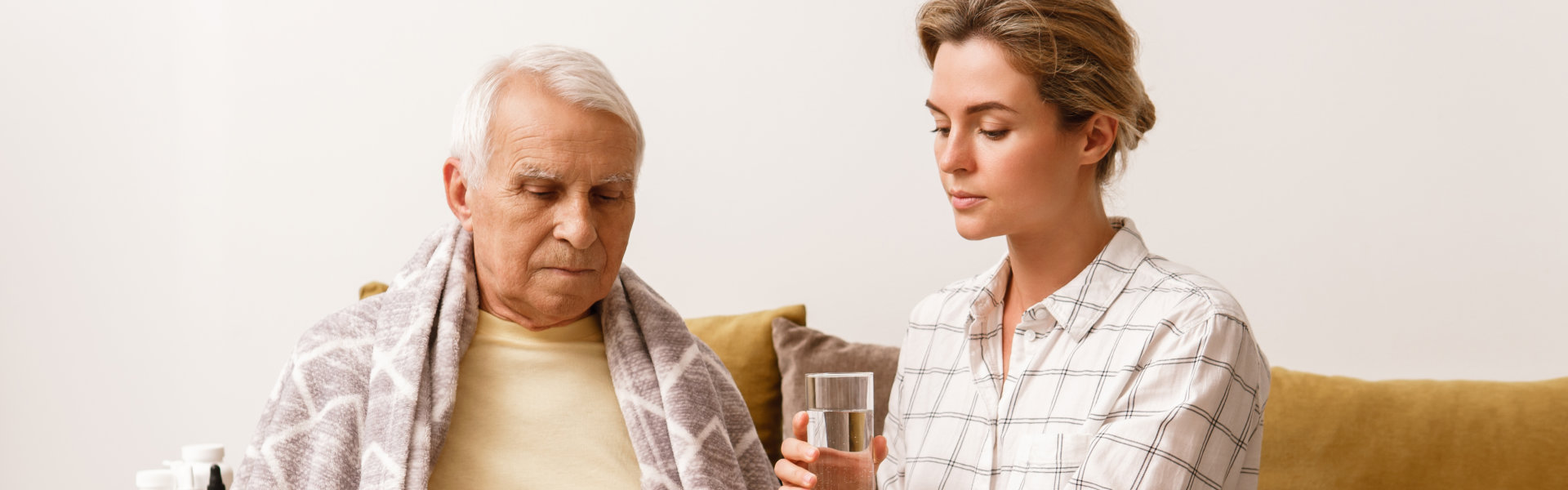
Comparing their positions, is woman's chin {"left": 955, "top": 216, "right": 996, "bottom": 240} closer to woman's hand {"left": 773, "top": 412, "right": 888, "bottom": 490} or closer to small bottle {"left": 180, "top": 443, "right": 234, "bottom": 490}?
woman's hand {"left": 773, "top": 412, "right": 888, "bottom": 490}

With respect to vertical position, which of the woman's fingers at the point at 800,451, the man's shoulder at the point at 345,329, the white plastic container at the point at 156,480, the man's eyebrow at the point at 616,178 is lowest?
the white plastic container at the point at 156,480

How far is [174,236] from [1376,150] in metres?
2.94

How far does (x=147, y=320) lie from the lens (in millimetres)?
2971

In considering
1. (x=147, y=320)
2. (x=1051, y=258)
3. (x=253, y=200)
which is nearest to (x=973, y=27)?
(x=1051, y=258)

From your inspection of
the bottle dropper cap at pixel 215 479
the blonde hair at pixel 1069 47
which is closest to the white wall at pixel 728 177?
the blonde hair at pixel 1069 47

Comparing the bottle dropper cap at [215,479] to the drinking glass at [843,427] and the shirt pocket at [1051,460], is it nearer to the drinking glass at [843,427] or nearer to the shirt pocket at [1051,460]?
the drinking glass at [843,427]

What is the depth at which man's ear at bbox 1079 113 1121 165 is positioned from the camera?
1.45m

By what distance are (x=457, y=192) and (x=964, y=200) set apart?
27.9 inches

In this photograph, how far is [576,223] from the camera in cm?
147

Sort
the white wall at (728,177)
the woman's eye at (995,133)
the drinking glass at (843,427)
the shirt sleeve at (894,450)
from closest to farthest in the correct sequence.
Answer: the drinking glass at (843,427) < the woman's eye at (995,133) < the shirt sleeve at (894,450) < the white wall at (728,177)

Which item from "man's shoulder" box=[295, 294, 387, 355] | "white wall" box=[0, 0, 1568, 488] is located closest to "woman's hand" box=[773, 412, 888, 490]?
"man's shoulder" box=[295, 294, 387, 355]

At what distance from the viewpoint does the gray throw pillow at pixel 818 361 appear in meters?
2.38

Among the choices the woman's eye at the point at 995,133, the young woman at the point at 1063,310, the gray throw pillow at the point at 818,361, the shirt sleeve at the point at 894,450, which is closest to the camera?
the young woman at the point at 1063,310

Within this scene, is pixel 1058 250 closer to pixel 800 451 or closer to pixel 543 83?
pixel 800 451
